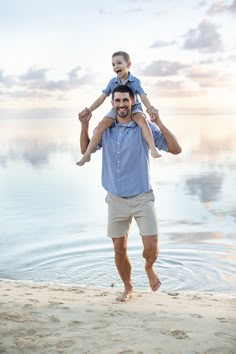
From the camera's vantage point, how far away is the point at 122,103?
5809 mm

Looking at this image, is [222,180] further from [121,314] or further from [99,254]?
[121,314]

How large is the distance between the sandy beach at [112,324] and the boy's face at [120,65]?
196 centimetres

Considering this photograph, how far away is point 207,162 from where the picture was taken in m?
23.8

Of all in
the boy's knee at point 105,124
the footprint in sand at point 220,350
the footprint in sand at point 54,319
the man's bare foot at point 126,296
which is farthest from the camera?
the man's bare foot at point 126,296

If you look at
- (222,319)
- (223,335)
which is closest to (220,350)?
(223,335)

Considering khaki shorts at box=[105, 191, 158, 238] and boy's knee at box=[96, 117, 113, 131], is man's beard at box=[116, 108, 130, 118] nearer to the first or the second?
boy's knee at box=[96, 117, 113, 131]

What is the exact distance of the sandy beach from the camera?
470 cm

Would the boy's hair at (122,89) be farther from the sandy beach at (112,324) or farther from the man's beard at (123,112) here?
the sandy beach at (112,324)

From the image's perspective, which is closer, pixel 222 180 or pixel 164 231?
pixel 164 231

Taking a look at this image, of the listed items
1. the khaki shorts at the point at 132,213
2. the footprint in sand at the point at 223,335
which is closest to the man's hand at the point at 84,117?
the khaki shorts at the point at 132,213

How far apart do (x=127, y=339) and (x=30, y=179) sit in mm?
14596

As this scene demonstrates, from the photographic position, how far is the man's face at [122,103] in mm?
5793

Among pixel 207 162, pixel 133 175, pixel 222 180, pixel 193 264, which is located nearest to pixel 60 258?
pixel 193 264

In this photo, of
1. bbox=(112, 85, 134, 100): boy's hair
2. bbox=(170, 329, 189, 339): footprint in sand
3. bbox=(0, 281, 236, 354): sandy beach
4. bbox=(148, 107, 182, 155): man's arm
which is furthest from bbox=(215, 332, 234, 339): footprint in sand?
bbox=(112, 85, 134, 100): boy's hair
